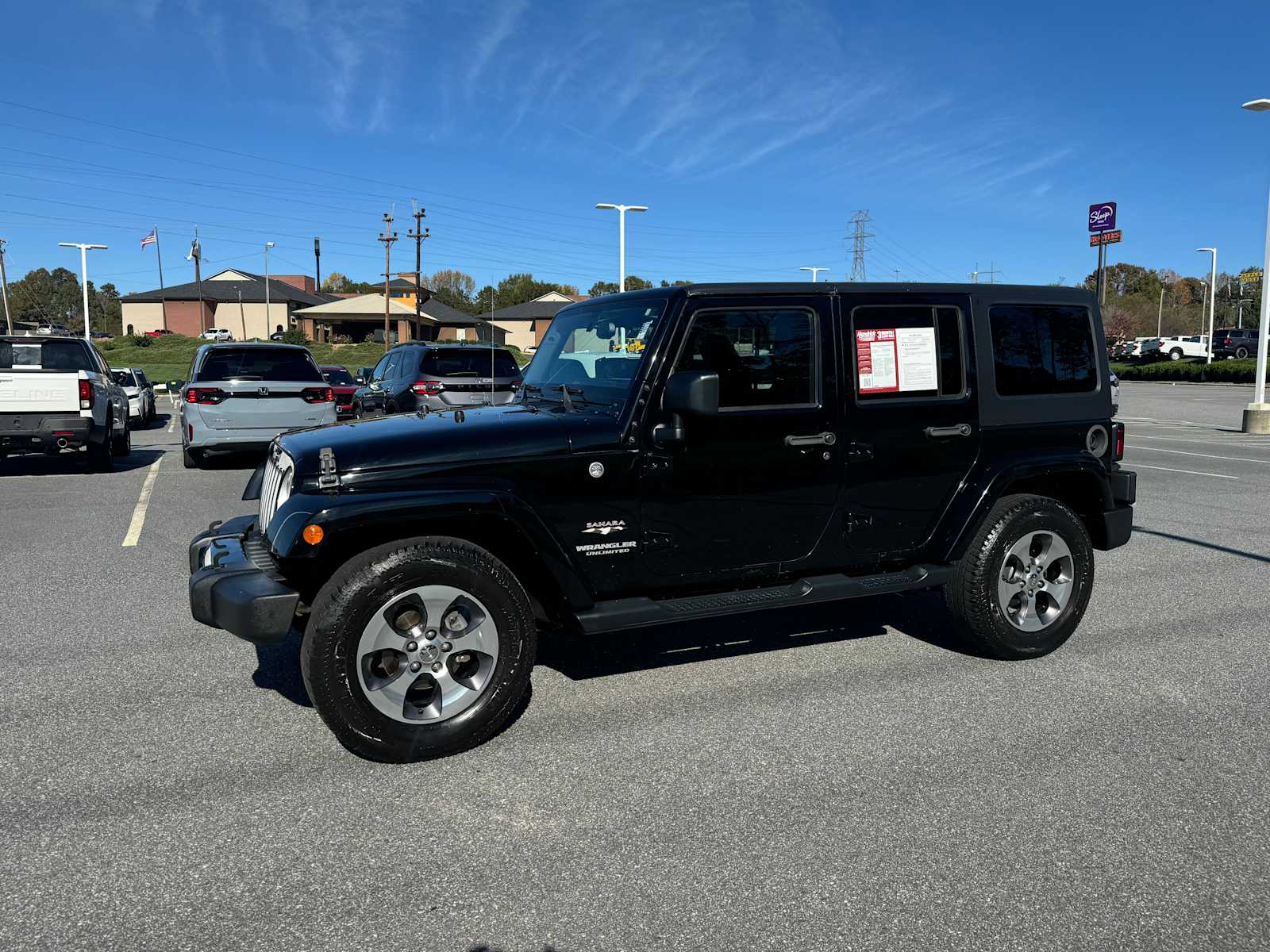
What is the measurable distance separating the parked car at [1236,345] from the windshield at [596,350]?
5678 centimetres

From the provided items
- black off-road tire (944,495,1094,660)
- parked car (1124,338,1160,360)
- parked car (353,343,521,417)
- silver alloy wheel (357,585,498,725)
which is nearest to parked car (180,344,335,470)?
parked car (353,343,521,417)

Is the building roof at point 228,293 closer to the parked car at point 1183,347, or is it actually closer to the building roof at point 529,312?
the building roof at point 529,312

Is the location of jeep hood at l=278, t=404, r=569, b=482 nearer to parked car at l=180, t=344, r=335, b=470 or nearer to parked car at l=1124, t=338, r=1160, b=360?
parked car at l=180, t=344, r=335, b=470

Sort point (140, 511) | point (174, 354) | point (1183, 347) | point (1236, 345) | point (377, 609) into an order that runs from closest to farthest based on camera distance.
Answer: point (377, 609), point (140, 511), point (1236, 345), point (1183, 347), point (174, 354)

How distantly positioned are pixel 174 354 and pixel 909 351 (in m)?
67.6

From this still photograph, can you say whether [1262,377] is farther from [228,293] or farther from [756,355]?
[228,293]

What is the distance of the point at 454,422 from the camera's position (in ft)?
14.1

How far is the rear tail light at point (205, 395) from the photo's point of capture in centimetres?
1205

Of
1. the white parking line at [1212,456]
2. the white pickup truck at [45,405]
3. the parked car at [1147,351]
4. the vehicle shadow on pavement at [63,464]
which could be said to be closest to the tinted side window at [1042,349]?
the white pickup truck at [45,405]

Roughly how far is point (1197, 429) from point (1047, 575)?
724 inches

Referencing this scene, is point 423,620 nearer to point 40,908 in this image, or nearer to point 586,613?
point 586,613

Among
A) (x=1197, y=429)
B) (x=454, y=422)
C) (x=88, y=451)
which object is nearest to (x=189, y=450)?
(x=88, y=451)

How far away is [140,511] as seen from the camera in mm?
9766

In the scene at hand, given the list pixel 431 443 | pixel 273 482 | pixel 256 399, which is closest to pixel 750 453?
pixel 431 443
